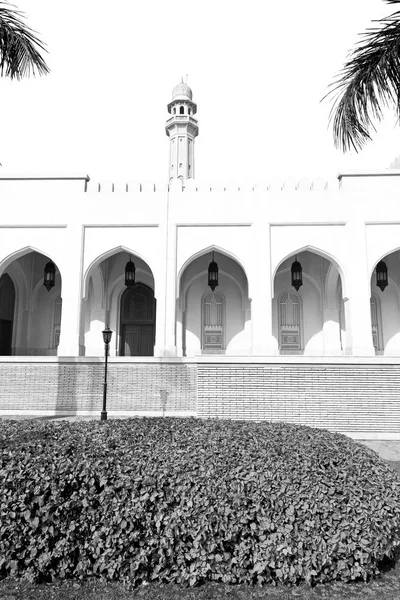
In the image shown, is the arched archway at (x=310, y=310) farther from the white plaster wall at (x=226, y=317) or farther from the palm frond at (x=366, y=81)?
the palm frond at (x=366, y=81)

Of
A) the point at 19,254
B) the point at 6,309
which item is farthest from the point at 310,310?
the point at 6,309

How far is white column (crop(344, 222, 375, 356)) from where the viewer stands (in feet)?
39.1

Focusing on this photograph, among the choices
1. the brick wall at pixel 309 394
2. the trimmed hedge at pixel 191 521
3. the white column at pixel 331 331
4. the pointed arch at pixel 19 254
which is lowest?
the trimmed hedge at pixel 191 521

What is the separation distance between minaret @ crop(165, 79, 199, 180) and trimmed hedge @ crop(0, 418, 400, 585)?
24846 mm

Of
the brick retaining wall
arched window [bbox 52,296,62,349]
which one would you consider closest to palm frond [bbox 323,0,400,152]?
the brick retaining wall

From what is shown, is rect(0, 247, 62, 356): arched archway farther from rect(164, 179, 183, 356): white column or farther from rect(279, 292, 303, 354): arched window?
rect(279, 292, 303, 354): arched window

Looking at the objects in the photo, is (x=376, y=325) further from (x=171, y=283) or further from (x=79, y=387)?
(x=79, y=387)

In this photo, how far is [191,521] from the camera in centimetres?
280

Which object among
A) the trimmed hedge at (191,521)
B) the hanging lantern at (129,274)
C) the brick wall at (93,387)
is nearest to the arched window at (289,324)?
the brick wall at (93,387)

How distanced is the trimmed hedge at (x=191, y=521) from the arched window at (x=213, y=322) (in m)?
11.5

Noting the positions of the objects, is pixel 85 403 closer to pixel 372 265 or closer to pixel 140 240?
pixel 140 240

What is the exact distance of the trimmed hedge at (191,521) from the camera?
279 cm

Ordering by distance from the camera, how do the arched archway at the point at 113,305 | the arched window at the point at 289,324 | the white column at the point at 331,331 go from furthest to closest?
the arched archway at the point at 113,305, the arched window at the point at 289,324, the white column at the point at 331,331

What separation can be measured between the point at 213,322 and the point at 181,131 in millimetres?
16549
